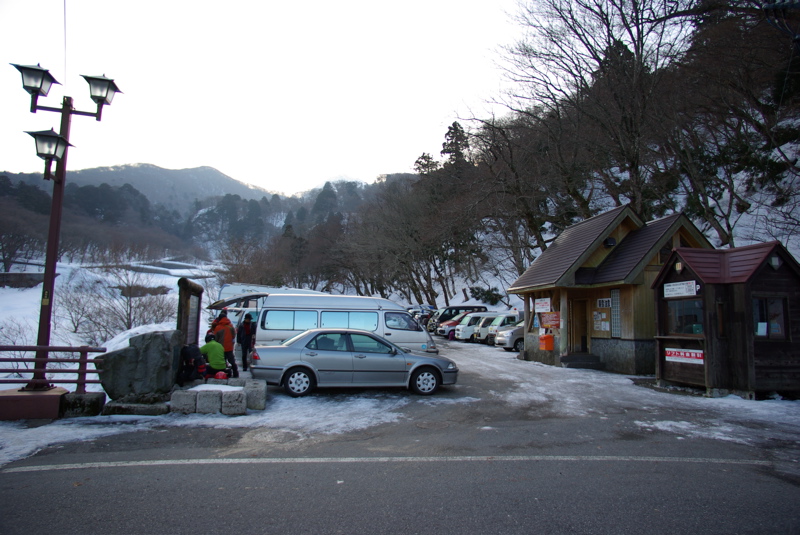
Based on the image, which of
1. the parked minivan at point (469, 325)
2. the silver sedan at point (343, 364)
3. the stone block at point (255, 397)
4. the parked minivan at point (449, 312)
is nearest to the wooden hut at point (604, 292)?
the silver sedan at point (343, 364)

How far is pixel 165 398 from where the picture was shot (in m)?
8.88

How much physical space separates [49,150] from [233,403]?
5.48m

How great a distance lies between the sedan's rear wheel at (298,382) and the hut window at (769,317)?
944 centimetres

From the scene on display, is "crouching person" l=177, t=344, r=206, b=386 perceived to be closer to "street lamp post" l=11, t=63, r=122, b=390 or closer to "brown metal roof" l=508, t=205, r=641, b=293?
"street lamp post" l=11, t=63, r=122, b=390

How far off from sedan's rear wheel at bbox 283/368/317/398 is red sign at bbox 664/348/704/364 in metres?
8.43

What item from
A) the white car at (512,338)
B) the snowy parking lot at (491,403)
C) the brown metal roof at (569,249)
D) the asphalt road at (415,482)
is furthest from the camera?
the white car at (512,338)

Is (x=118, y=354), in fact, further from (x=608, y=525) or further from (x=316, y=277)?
(x=316, y=277)

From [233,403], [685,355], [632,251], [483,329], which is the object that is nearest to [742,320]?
[685,355]

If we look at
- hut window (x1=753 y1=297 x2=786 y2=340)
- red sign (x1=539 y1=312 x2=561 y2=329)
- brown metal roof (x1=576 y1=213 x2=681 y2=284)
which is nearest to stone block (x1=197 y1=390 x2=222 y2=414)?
hut window (x1=753 y1=297 x2=786 y2=340)

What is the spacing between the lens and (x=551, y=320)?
1753 cm

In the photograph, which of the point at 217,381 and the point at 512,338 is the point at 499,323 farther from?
the point at 217,381

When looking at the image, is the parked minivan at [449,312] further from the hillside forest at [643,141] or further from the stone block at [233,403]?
the stone block at [233,403]

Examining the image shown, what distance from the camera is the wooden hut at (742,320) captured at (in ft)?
33.3

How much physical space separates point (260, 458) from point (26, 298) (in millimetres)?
47914
